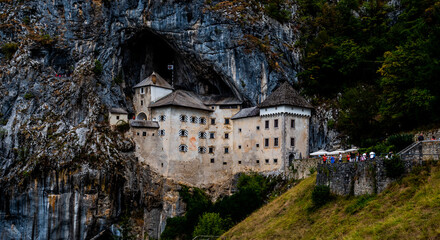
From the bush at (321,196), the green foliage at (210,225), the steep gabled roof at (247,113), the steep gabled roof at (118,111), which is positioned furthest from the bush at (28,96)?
the bush at (321,196)

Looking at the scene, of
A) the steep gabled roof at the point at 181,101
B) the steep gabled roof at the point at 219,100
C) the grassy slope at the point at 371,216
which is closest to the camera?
the grassy slope at the point at 371,216

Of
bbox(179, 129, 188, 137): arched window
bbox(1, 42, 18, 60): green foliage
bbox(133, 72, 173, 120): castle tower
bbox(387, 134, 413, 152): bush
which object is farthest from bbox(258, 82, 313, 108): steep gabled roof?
bbox(1, 42, 18, 60): green foliage

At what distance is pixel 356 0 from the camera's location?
77000 millimetres

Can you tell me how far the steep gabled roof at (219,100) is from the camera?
70.2 metres

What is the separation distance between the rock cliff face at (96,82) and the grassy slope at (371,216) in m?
26.4

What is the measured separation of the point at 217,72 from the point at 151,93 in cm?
980

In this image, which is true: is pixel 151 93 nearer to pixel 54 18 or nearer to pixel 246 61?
pixel 246 61

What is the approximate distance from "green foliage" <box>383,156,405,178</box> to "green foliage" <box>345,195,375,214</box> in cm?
210

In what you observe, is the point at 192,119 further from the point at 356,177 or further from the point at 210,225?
the point at 356,177

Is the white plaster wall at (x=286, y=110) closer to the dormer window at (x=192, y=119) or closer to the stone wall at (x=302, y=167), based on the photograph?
the stone wall at (x=302, y=167)

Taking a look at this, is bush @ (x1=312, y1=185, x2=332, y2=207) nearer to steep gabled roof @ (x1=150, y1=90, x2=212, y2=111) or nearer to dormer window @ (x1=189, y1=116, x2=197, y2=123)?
steep gabled roof @ (x1=150, y1=90, x2=212, y2=111)

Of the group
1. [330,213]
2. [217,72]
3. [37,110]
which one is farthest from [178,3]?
[330,213]

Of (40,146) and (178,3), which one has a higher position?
(178,3)

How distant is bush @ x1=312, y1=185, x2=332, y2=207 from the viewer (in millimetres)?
39406
